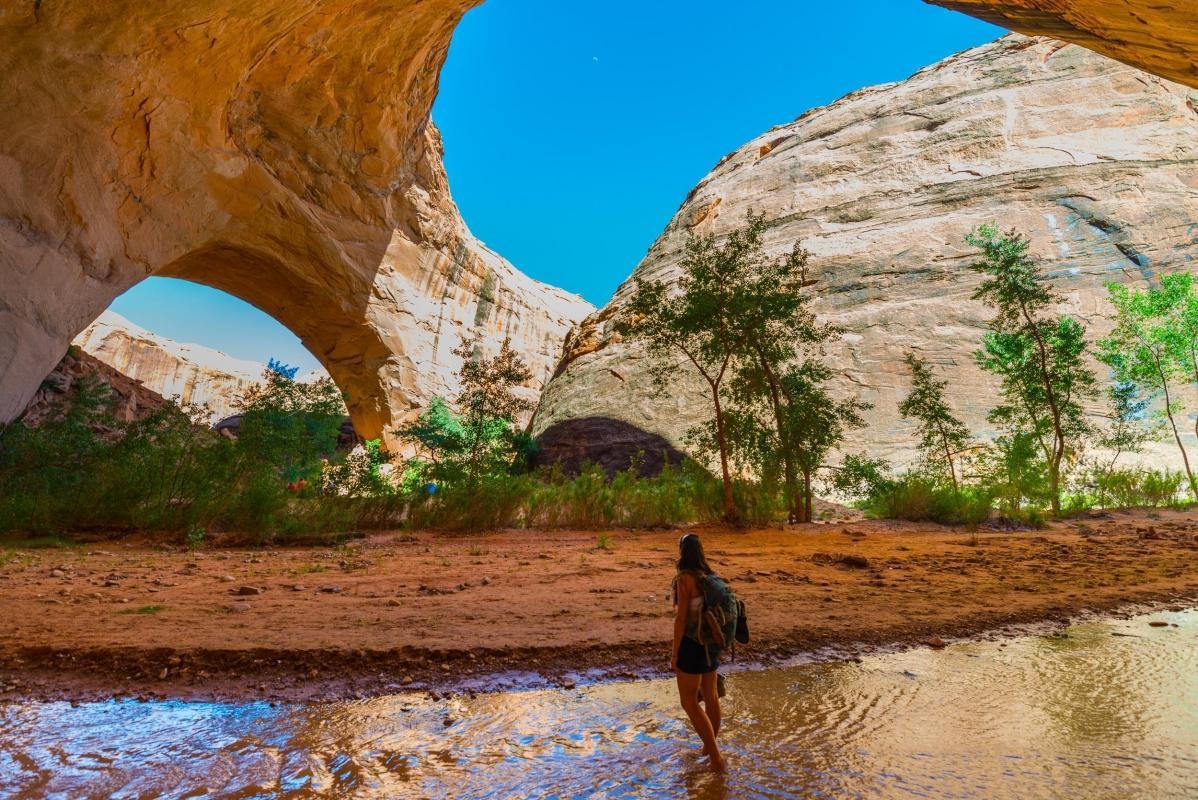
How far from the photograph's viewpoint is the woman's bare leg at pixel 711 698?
2969 millimetres

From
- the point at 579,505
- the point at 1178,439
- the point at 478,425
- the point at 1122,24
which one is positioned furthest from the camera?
the point at 1178,439

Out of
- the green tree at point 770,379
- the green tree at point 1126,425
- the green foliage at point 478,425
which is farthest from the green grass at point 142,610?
the green tree at point 1126,425

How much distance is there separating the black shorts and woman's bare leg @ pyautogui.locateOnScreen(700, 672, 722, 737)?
0.13 ft

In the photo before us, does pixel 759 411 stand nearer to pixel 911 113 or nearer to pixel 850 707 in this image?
pixel 850 707

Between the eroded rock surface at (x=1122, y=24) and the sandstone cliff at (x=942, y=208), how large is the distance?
1246cm

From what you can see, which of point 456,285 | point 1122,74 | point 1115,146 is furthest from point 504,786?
point 1122,74

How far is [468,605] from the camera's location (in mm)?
5703

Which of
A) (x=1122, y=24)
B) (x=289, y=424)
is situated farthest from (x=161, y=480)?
(x=1122, y=24)

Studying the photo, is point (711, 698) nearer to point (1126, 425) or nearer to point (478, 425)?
point (478, 425)

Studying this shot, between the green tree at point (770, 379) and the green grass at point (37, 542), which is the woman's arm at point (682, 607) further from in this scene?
the green tree at point (770, 379)

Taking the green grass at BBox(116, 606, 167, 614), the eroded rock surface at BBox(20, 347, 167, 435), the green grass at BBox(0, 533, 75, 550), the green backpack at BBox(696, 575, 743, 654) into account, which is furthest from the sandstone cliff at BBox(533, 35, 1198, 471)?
the green backpack at BBox(696, 575, 743, 654)

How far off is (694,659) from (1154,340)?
74.0 ft

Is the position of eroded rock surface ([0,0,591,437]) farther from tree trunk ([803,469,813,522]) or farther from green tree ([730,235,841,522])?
tree trunk ([803,469,813,522])

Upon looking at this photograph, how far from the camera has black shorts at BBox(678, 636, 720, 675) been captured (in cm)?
294
